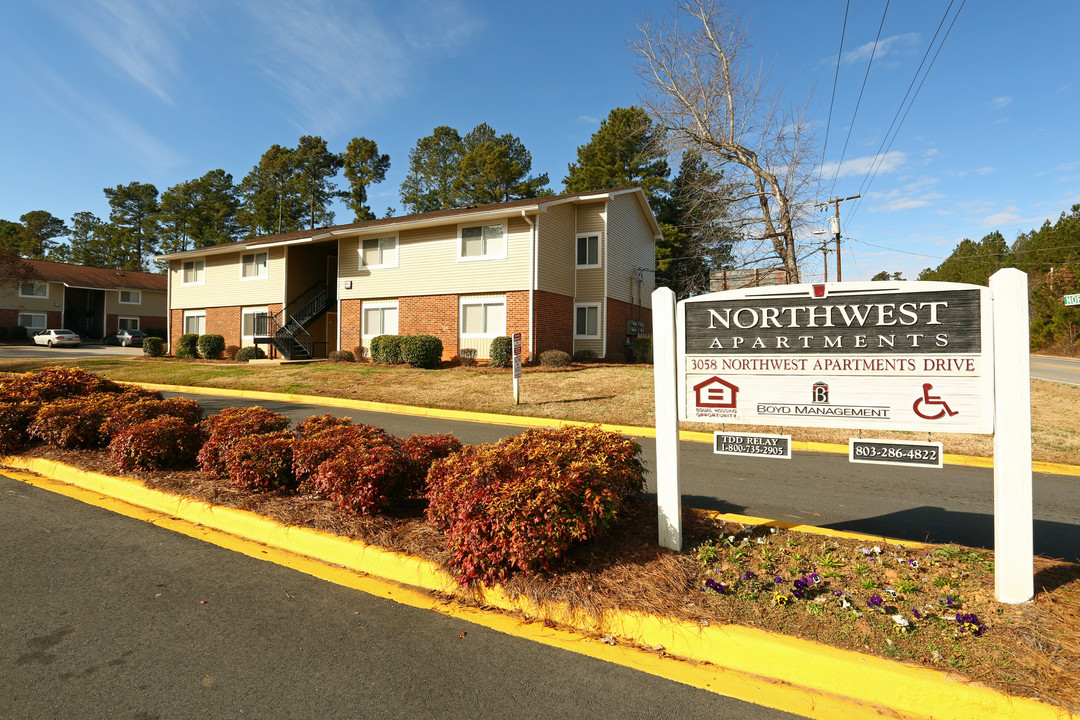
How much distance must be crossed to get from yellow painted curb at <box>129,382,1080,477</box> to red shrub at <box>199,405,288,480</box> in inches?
129

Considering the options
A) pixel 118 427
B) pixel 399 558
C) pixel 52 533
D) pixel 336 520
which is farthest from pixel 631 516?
pixel 118 427

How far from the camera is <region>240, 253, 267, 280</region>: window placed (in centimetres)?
2722

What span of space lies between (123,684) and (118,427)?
4.61 meters

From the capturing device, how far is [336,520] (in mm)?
4355

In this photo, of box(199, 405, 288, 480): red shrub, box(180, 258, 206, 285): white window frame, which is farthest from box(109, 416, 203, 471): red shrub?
box(180, 258, 206, 285): white window frame

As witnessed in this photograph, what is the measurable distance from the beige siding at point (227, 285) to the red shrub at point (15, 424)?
20414 millimetres

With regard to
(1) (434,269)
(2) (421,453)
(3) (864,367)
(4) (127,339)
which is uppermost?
(1) (434,269)

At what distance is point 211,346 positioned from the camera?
27234mm

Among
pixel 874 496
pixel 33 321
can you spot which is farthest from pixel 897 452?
pixel 33 321

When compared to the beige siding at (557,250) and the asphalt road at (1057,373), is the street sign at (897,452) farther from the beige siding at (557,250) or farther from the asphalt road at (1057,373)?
the asphalt road at (1057,373)

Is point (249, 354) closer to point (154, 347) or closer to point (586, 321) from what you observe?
point (154, 347)

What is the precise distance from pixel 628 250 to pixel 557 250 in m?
4.86

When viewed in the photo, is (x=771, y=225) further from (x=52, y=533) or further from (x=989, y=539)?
(x=52, y=533)

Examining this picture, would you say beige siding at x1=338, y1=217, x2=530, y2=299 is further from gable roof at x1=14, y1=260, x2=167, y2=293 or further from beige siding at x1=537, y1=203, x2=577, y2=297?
gable roof at x1=14, y1=260, x2=167, y2=293
